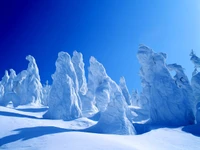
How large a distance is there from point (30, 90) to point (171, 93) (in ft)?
120

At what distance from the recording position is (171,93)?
96.5ft

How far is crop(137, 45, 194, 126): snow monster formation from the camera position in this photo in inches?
1106

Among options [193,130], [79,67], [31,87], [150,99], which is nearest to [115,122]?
[193,130]

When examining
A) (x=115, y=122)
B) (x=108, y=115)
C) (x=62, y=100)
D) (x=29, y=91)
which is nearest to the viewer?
(x=115, y=122)

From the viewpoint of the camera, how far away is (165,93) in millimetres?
29672

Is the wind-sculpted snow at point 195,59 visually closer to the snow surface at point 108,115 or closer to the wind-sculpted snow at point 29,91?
the snow surface at point 108,115

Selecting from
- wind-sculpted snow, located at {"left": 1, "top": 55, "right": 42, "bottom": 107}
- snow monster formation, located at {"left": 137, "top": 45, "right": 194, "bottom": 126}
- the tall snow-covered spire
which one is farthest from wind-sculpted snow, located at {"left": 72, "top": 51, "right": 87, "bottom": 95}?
snow monster formation, located at {"left": 137, "top": 45, "right": 194, "bottom": 126}

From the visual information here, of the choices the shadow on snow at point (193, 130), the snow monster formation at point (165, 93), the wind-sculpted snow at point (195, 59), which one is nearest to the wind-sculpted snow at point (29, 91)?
the snow monster formation at point (165, 93)

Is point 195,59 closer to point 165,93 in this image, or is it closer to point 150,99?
point 165,93

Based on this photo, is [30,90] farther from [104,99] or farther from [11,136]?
[11,136]

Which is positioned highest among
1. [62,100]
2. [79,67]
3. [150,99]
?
[79,67]

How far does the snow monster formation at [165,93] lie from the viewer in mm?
28094

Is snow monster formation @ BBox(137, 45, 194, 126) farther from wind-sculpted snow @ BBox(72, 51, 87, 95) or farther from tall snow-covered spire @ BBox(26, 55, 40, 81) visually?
tall snow-covered spire @ BBox(26, 55, 40, 81)

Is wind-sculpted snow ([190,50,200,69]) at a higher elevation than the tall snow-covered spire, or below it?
below
